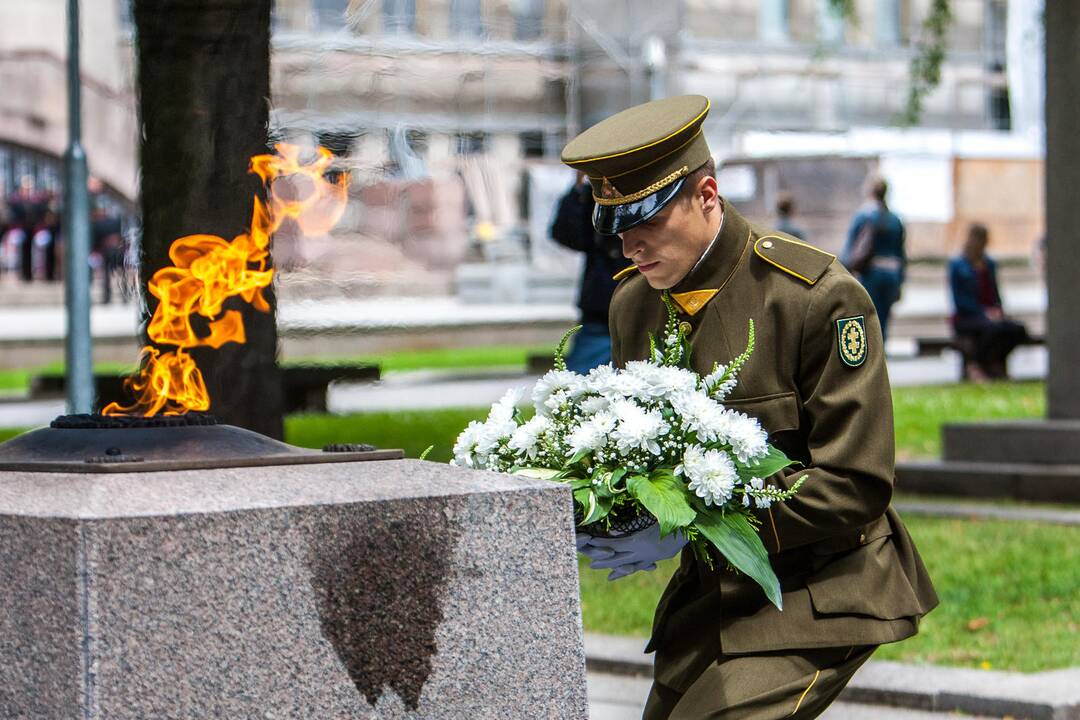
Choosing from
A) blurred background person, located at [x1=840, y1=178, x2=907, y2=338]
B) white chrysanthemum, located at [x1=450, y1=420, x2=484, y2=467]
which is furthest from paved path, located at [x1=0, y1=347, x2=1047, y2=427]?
white chrysanthemum, located at [x1=450, y1=420, x2=484, y2=467]

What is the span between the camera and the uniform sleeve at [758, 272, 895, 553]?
11.4 ft

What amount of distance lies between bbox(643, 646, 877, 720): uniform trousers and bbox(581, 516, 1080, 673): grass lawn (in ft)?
10.9

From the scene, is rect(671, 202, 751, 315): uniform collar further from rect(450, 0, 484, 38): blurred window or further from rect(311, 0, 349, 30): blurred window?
rect(450, 0, 484, 38): blurred window

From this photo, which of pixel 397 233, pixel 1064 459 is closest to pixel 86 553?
pixel 1064 459

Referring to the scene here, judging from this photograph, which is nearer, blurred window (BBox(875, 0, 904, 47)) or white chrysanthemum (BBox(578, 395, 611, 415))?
white chrysanthemum (BBox(578, 395, 611, 415))

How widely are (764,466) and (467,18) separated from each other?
37.2 m

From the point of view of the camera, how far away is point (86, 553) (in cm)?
319

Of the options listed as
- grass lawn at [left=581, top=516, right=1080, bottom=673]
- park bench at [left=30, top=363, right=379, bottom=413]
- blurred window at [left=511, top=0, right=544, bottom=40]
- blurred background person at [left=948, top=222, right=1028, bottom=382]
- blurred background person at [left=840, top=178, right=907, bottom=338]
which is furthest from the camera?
blurred window at [left=511, top=0, right=544, bottom=40]

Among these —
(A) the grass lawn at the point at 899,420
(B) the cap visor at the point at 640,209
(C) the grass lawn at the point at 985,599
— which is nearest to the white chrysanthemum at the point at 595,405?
(B) the cap visor at the point at 640,209

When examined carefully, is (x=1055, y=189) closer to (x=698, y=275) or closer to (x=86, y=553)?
(x=698, y=275)

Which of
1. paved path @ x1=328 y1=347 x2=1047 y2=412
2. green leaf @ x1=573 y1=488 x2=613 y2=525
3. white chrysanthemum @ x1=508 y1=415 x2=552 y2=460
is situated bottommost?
paved path @ x1=328 y1=347 x2=1047 y2=412

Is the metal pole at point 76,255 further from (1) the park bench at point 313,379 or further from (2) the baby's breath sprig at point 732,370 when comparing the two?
(2) the baby's breath sprig at point 732,370

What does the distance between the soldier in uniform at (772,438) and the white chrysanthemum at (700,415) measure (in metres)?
0.18

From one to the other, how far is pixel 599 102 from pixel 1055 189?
28678 millimetres
